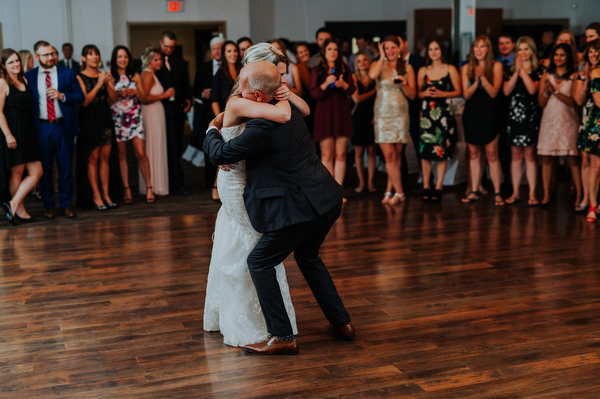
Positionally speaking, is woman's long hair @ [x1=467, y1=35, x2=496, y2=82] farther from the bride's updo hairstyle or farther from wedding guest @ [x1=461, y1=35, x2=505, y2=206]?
the bride's updo hairstyle

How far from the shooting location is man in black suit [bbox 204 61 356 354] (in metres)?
2.88

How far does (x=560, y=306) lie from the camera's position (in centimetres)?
377

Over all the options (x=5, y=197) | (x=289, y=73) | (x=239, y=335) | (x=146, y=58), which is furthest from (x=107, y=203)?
(x=239, y=335)

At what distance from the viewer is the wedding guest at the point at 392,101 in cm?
662

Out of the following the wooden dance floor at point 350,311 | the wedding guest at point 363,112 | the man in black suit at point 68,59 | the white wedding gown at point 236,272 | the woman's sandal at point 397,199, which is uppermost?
the man in black suit at point 68,59

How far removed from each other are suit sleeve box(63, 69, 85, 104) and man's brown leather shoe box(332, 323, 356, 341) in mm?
3978

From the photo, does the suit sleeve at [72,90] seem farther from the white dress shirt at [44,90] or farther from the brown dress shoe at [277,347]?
the brown dress shoe at [277,347]

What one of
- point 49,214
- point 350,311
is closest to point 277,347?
point 350,311

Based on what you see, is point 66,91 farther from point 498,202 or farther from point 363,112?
point 498,202

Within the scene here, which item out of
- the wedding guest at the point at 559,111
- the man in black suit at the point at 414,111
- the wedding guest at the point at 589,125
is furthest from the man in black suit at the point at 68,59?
the wedding guest at the point at 589,125

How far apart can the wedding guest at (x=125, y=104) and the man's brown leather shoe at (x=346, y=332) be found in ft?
14.2

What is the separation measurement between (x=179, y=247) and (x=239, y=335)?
82.4 inches

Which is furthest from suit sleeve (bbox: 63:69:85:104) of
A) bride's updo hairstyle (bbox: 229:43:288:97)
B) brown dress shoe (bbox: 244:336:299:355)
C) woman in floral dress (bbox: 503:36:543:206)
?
woman in floral dress (bbox: 503:36:543:206)

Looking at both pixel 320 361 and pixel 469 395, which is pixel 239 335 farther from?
pixel 469 395
